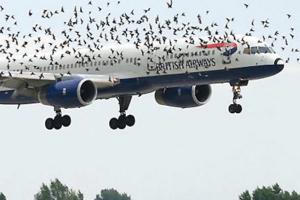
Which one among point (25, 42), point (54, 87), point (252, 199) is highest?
point (252, 199)

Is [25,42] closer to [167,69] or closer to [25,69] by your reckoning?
[167,69]

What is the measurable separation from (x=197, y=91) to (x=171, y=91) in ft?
6.23

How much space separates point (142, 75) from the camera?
275 ft

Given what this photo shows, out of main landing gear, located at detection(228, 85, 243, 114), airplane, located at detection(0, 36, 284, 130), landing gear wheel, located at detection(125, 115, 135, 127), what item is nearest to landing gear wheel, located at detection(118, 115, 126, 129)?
airplane, located at detection(0, 36, 284, 130)

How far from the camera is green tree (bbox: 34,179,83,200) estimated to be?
175875mm

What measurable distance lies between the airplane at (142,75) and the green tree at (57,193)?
87.0 metres

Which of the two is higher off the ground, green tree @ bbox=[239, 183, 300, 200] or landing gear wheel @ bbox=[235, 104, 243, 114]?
green tree @ bbox=[239, 183, 300, 200]

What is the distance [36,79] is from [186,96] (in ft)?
37.7

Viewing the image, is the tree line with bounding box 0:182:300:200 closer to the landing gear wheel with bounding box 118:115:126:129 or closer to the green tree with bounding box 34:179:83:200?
the green tree with bounding box 34:179:83:200

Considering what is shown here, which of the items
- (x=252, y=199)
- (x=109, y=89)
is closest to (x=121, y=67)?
(x=109, y=89)

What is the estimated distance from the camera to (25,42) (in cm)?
6016

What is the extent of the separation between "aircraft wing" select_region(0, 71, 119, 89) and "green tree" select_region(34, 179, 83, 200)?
90.1 meters

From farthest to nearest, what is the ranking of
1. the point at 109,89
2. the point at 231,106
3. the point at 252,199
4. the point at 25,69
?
1. the point at 252,199
2. the point at 25,69
3. the point at 109,89
4. the point at 231,106

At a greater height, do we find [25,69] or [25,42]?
[25,69]
